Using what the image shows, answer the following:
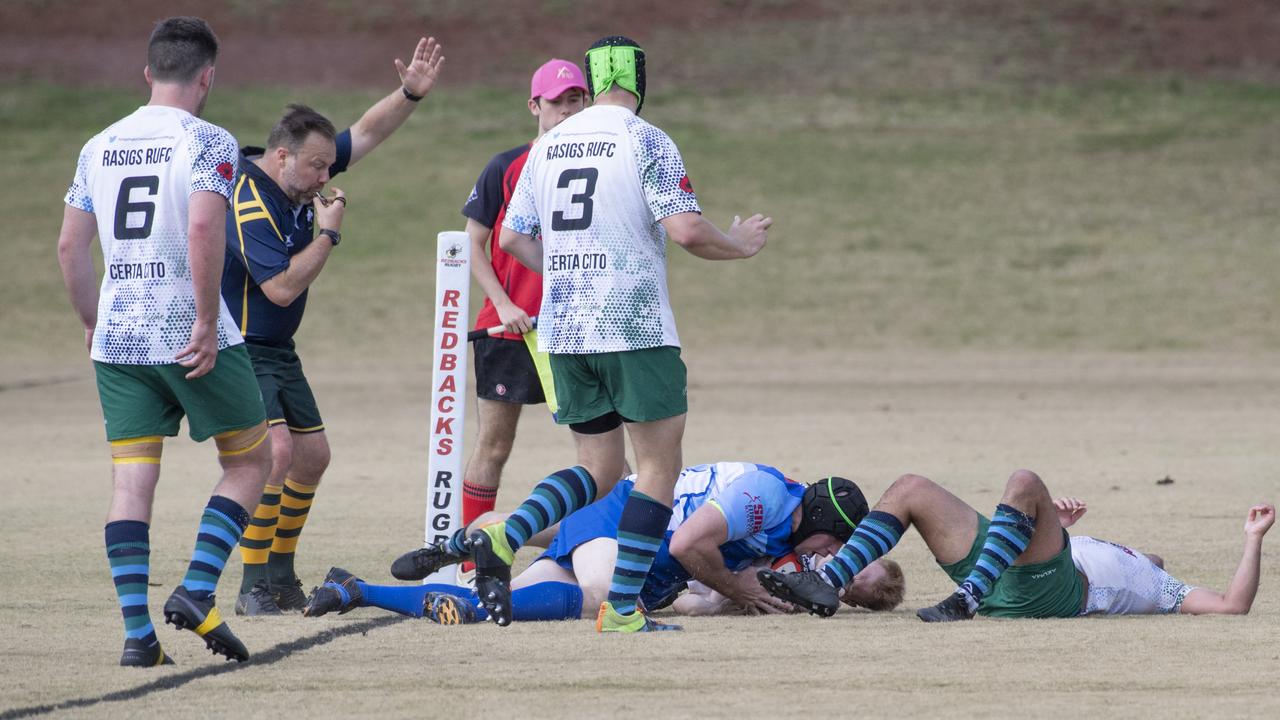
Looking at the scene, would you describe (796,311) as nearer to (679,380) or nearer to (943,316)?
Result: (943,316)

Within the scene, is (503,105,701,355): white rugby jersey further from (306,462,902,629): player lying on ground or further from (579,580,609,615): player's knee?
(579,580,609,615): player's knee

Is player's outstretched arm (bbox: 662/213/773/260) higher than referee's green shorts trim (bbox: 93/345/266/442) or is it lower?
higher

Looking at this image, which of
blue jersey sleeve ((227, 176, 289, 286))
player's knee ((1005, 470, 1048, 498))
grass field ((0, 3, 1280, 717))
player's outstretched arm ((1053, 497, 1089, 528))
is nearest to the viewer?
grass field ((0, 3, 1280, 717))

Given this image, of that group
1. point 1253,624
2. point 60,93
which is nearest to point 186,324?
point 1253,624

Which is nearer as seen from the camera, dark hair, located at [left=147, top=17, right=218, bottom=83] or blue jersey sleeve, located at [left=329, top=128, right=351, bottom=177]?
dark hair, located at [left=147, top=17, right=218, bottom=83]

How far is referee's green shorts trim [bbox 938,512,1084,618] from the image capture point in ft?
23.0

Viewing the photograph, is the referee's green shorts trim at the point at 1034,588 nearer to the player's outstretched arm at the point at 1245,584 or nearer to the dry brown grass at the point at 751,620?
the dry brown grass at the point at 751,620

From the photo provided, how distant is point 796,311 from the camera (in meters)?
24.0

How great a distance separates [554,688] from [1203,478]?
7.33 m

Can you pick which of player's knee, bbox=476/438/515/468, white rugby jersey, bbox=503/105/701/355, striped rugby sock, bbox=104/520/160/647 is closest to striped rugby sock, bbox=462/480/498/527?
player's knee, bbox=476/438/515/468

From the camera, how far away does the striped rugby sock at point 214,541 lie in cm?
602

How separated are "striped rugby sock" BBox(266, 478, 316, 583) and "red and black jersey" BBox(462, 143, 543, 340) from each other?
1.25 meters

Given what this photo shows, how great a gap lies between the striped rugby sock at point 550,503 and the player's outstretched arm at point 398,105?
77.1 inches

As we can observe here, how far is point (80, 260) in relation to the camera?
6.12 m
